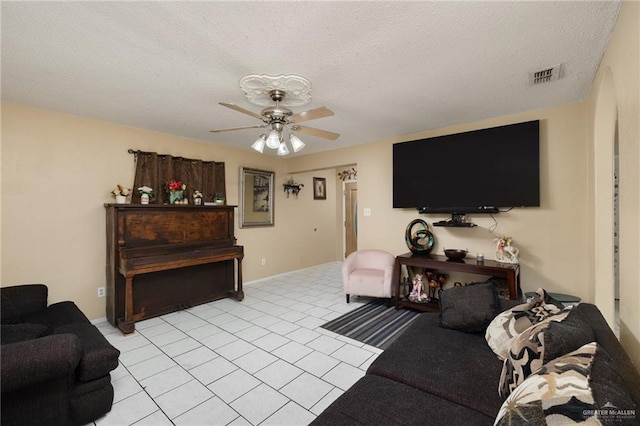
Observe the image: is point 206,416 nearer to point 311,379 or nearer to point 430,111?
point 311,379

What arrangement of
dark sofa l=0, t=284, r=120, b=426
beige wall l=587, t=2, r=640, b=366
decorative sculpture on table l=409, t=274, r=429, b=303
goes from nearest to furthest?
beige wall l=587, t=2, r=640, b=366 → dark sofa l=0, t=284, r=120, b=426 → decorative sculpture on table l=409, t=274, r=429, b=303

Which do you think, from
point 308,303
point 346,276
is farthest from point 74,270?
point 346,276

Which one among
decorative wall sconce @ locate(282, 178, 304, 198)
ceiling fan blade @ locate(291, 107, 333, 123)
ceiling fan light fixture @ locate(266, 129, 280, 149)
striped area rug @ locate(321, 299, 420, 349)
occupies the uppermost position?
ceiling fan blade @ locate(291, 107, 333, 123)

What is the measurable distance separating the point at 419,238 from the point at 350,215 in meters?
3.46

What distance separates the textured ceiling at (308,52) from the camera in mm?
1514

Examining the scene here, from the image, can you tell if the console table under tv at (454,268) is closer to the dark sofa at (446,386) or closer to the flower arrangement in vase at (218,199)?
the dark sofa at (446,386)

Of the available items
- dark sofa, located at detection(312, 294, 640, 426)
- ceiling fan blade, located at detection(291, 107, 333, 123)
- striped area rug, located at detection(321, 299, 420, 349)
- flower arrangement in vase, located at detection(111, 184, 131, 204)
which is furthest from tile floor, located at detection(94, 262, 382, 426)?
ceiling fan blade, located at detection(291, 107, 333, 123)

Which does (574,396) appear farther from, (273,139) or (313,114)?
(273,139)

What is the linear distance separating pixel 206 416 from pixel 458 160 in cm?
360

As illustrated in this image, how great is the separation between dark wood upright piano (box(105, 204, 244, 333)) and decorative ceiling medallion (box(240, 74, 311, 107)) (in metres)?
2.14

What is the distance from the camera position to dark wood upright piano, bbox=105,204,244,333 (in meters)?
3.17

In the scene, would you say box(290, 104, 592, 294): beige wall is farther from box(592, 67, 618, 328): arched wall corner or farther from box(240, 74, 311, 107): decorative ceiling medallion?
box(240, 74, 311, 107): decorative ceiling medallion

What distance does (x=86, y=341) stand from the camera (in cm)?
191

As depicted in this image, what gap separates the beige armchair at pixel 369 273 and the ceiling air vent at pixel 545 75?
8.20ft
